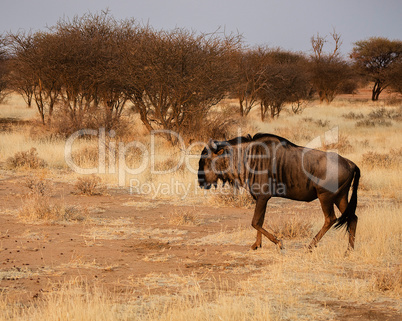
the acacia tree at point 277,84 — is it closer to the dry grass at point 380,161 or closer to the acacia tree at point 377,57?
the dry grass at point 380,161

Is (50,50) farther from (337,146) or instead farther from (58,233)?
(58,233)

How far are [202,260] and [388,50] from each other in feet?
174

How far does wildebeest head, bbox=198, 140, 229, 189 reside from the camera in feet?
20.8

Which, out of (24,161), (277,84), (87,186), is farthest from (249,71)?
(87,186)

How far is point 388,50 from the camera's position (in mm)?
53594

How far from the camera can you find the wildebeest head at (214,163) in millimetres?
6344

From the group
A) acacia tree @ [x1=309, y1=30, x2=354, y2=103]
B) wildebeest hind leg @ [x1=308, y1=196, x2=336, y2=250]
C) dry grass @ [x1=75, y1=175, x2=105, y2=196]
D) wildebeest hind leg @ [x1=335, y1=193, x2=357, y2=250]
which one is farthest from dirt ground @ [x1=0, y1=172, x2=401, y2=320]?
acacia tree @ [x1=309, y1=30, x2=354, y2=103]

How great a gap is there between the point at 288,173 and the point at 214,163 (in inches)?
36.2

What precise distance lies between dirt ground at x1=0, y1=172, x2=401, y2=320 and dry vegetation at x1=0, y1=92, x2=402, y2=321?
0.06ft

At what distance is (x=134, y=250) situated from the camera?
6.45m

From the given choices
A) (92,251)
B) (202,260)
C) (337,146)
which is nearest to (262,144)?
(202,260)

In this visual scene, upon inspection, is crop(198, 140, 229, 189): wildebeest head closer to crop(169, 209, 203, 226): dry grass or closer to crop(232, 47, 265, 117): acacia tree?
crop(169, 209, 203, 226): dry grass

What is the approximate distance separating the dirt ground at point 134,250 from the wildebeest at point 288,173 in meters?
0.65

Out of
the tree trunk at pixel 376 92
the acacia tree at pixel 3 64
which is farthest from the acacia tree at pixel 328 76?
the acacia tree at pixel 3 64
